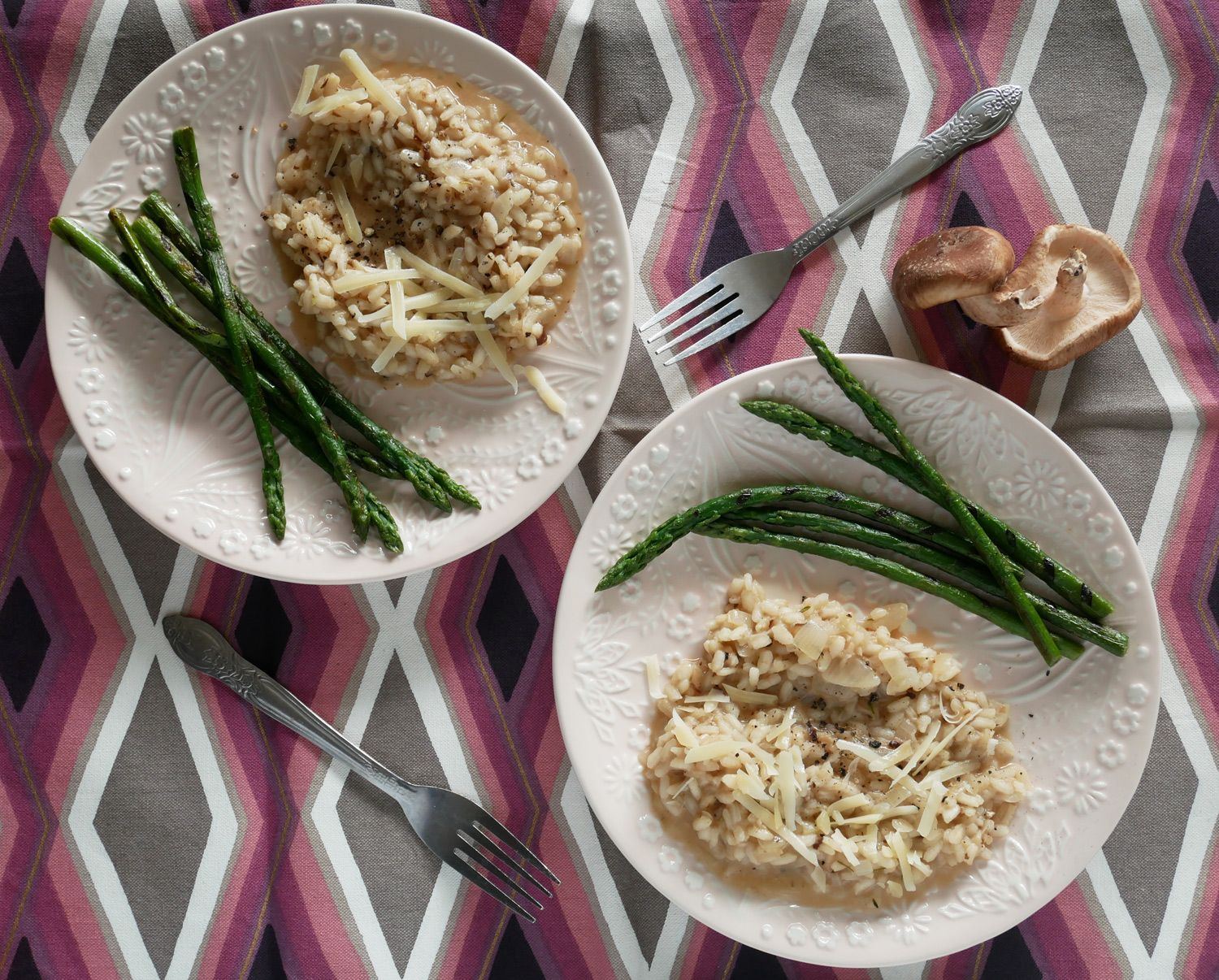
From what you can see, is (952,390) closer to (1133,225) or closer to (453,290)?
(1133,225)

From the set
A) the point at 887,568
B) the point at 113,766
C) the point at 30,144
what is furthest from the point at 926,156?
the point at 113,766

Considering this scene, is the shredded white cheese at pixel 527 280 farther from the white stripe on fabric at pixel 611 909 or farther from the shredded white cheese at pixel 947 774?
the shredded white cheese at pixel 947 774

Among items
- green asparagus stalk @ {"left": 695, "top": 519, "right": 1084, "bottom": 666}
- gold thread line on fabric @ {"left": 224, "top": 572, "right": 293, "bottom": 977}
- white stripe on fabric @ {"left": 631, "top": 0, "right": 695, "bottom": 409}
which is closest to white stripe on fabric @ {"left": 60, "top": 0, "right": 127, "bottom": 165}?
gold thread line on fabric @ {"left": 224, "top": 572, "right": 293, "bottom": 977}

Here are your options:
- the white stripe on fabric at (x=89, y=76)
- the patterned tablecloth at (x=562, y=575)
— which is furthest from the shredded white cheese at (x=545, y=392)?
the white stripe on fabric at (x=89, y=76)

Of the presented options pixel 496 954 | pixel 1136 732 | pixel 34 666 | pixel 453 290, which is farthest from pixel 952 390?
pixel 34 666

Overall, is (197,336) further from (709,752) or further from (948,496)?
(948,496)

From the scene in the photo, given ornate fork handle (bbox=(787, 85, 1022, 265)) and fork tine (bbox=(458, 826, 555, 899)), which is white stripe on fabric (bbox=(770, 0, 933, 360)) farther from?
fork tine (bbox=(458, 826, 555, 899))
